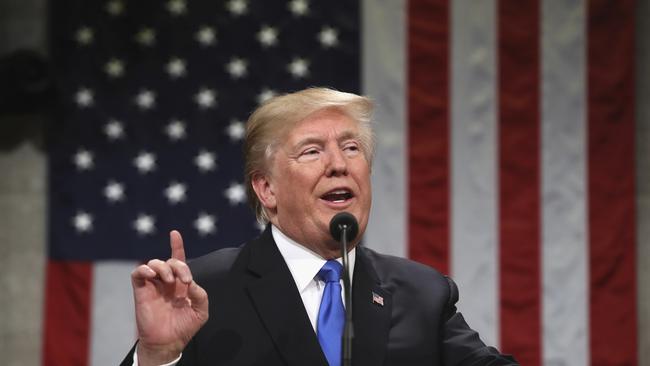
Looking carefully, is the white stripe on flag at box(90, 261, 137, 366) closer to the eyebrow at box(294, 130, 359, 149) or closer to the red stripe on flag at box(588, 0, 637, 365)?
the red stripe on flag at box(588, 0, 637, 365)

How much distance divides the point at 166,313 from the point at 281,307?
0.32 metres

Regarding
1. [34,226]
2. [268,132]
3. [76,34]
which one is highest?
[76,34]

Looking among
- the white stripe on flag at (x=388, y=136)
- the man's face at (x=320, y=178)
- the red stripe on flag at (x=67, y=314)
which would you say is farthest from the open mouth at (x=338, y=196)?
the red stripe on flag at (x=67, y=314)

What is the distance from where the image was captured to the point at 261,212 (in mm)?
2373

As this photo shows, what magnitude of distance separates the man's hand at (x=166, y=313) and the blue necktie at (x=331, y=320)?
314 mm

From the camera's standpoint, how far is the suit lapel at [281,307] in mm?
1974

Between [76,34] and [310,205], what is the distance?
2.64 m

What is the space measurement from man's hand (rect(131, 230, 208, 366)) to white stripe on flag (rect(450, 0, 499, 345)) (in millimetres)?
2581

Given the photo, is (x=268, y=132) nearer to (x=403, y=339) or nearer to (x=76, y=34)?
(x=403, y=339)

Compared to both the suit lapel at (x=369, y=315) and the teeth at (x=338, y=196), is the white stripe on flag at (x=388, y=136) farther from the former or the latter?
the teeth at (x=338, y=196)

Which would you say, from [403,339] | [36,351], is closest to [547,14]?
[403,339]

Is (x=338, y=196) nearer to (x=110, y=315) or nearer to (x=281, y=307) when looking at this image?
(x=281, y=307)

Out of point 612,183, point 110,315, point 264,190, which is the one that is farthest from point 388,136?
point 264,190

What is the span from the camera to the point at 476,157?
426cm
